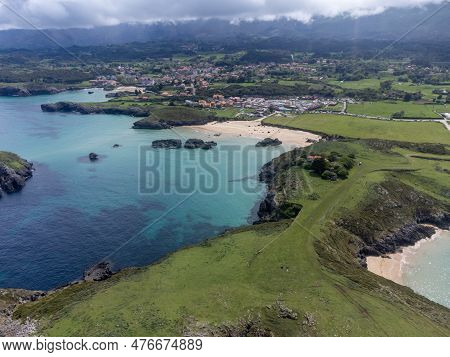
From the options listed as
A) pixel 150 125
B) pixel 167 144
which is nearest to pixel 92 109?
pixel 150 125

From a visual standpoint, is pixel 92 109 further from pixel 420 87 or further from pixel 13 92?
pixel 420 87

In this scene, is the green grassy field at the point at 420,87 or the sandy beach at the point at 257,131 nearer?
the sandy beach at the point at 257,131

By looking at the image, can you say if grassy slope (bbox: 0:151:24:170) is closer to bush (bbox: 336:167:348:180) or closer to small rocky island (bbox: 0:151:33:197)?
small rocky island (bbox: 0:151:33:197)

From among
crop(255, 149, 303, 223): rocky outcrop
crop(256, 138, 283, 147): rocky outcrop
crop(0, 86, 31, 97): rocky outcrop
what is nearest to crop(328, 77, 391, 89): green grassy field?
crop(256, 138, 283, 147): rocky outcrop

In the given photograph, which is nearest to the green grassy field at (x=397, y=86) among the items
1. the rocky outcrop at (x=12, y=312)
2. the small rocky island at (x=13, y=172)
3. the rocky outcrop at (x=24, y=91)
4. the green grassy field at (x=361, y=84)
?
the green grassy field at (x=361, y=84)

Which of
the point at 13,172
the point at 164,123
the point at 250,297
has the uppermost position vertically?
the point at 250,297

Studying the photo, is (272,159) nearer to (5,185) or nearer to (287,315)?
(5,185)

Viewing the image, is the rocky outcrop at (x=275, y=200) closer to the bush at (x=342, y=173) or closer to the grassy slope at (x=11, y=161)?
the bush at (x=342, y=173)
